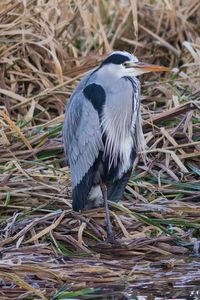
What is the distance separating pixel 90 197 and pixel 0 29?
6.70 ft

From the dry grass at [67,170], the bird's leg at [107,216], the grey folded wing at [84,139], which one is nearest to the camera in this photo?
the dry grass at [67,170]

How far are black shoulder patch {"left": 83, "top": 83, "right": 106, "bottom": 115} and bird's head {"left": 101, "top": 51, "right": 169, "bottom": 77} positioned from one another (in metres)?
0.13

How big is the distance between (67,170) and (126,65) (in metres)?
0.85

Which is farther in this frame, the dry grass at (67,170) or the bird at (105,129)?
the bird at (105,129)

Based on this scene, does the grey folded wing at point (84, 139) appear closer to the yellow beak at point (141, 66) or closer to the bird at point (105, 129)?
the bird at point (105, 129)

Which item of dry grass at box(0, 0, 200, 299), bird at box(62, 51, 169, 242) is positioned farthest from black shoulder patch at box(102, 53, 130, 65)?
dry grass at box(0, 0, 200, 299)

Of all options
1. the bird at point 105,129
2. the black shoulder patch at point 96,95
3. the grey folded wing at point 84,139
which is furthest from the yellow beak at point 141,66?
the grey folded wing at point 84,139

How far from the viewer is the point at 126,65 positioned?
505 cm

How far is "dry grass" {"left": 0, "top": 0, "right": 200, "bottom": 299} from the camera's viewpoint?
439 cm

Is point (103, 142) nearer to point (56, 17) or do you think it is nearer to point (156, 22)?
point (56, 17)

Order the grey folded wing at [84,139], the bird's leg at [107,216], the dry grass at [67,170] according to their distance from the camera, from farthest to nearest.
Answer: the grey folded wing at [84,139] < the bird's leg at [107,216] < the dry grass at [67,170]

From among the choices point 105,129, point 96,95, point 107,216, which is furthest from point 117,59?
point 107,216

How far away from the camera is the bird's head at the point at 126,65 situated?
16.4 feet

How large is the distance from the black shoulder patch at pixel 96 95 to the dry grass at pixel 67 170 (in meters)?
0.53
